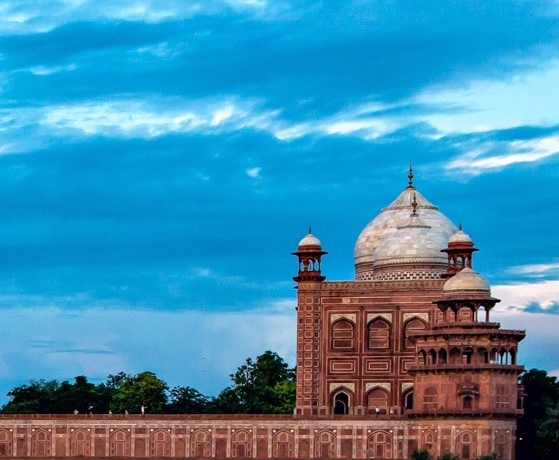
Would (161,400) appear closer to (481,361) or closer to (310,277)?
(310,277)

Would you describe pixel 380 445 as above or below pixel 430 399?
below

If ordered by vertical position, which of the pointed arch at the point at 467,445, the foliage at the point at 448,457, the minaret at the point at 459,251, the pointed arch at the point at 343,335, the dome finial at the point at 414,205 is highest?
the dome finial at the point at 414,205

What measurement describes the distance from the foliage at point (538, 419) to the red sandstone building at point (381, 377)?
7.94 m

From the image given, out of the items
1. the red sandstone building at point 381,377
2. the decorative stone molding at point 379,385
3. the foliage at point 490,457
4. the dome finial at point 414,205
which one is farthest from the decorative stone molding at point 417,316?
the foliage at point 490,457

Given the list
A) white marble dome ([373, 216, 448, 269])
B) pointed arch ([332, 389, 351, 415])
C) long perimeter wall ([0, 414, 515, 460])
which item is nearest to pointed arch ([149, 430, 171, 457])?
long perimeter wall ([0, 414, 515, 460])

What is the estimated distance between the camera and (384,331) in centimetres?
11275

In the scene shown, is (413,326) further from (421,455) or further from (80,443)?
Answer: (80,443)

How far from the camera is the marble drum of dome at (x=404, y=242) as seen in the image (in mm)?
112812

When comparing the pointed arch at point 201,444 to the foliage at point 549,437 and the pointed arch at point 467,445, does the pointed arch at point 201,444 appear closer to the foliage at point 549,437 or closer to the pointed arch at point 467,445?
the pointed arch at point 467,445

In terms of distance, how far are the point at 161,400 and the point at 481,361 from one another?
1358 inches

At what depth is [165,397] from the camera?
13100cm

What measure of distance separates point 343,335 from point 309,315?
2.36 m

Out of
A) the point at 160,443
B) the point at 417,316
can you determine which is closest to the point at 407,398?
the point at 417,316

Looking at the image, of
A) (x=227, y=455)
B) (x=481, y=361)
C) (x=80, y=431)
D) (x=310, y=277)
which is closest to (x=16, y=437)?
(x=80, y=431)
